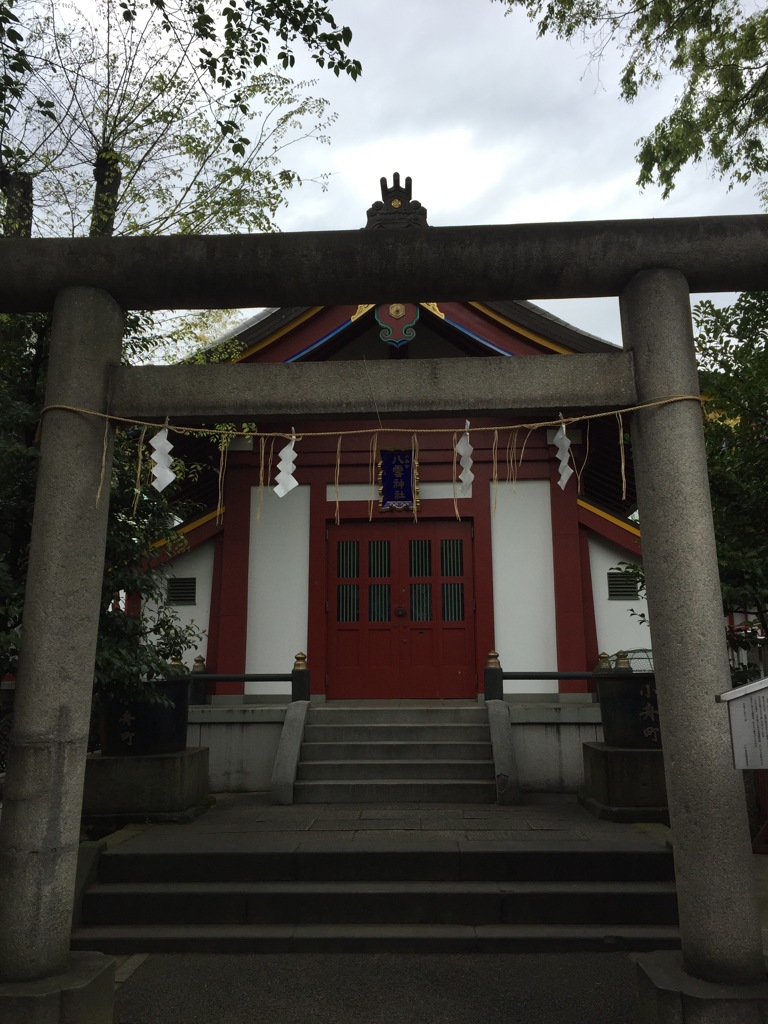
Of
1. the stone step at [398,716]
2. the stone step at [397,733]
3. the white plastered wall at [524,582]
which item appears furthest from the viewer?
the white plastered wall at [524,582]

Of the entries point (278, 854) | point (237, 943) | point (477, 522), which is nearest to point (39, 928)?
point (237, 943)

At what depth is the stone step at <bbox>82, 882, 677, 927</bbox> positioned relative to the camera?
5586mm

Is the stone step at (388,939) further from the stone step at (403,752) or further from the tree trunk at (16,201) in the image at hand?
the tree trunk at (16,201)

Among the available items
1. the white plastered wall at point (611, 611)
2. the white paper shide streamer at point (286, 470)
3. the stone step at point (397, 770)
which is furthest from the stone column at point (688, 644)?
the white plastered wall at point (611, 611)

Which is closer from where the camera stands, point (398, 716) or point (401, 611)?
point (398, 716)

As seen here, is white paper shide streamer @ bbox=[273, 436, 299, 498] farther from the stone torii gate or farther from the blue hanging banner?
the blue hanging banner

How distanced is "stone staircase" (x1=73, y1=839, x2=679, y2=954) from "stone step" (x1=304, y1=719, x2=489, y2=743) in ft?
9.54

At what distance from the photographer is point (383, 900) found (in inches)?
222

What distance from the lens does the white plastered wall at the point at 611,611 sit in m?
11.5

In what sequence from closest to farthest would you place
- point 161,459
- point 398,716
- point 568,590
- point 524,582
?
point 161,459 < point 398,716 < point 568,590 < point 524,582

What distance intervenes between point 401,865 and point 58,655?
320cm

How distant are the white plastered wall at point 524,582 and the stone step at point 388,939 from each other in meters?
5.54

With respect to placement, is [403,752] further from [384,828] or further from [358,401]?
[358,401]

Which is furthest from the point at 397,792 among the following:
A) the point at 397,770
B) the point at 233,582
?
the point at 233,582
